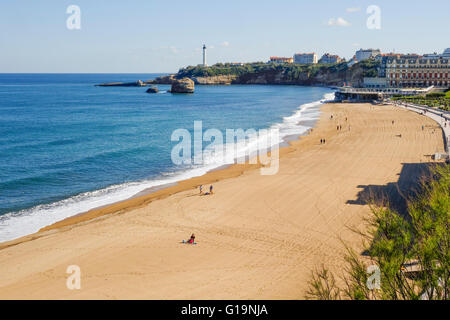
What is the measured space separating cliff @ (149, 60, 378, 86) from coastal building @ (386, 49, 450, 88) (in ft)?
130

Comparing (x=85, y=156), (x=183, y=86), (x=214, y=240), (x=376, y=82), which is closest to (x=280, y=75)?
(x=183, y=86)

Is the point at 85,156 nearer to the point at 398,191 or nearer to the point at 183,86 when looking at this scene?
the point at 398,191

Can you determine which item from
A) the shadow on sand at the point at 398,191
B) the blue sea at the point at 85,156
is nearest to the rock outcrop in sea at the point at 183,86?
the blue sea at the point at 85,156

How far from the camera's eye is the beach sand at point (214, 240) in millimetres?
13648

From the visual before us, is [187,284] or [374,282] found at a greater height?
[374,282]

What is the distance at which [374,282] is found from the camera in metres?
7.14

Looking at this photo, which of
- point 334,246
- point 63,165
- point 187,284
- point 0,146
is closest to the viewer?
point 187,284

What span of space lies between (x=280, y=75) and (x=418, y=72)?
85850 mm

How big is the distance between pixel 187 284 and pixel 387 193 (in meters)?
14.1

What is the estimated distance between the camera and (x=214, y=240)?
17.5m

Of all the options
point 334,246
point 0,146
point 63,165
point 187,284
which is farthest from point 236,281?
point 0,146

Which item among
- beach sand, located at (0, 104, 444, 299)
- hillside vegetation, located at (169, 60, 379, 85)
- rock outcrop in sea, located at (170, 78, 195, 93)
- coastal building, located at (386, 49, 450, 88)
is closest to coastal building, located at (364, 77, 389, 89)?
coastal building, located at (386, 49, 450, 88)
